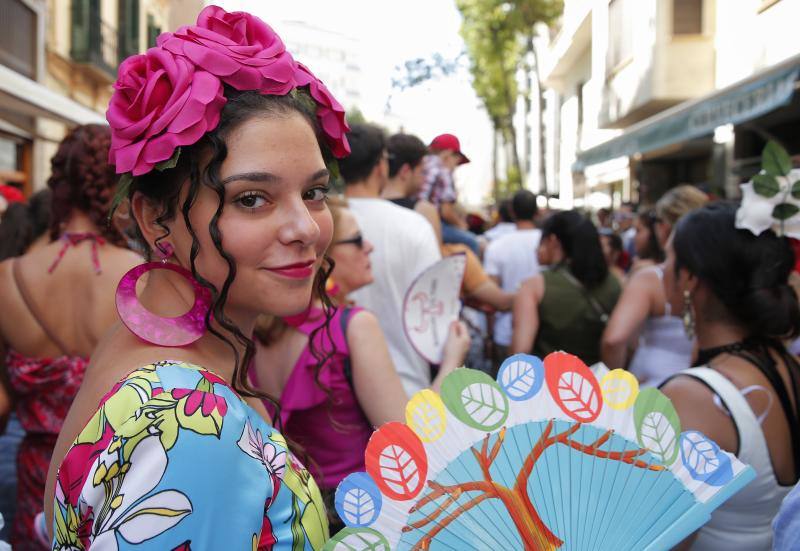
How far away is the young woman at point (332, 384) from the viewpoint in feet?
6.53

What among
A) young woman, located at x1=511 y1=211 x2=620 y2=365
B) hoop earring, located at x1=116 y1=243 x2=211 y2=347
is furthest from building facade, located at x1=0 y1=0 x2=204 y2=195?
hoop earring, located at x1=116 y1=243 x2=211 y2=347

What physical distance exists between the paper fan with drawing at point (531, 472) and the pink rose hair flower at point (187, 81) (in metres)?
0.55

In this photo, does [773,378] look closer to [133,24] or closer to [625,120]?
[625,120]

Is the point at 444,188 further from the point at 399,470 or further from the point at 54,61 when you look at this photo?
the point at 54,61

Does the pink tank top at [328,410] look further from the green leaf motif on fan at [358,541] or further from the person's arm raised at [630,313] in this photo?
the person's arm raised at [630,313]

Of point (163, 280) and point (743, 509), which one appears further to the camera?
point (743, 509)

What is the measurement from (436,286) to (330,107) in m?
1.53

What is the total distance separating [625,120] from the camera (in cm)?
1452

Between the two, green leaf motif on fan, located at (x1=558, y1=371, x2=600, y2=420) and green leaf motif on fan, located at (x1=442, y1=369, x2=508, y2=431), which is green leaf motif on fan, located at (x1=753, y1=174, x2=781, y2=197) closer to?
green leaf motif on fan, located at (x1=558, y1=371, x2=600, y2=420)

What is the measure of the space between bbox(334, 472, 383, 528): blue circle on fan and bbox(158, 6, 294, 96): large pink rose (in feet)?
2.14

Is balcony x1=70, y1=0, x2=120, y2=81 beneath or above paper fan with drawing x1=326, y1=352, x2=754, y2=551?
above

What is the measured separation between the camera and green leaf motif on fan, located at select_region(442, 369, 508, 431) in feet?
3.53

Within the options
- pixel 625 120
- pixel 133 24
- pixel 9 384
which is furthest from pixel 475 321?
pixel 133 24

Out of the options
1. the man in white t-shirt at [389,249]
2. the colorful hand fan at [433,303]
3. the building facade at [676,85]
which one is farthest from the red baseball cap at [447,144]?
the colorful hand fan at [433,303]
